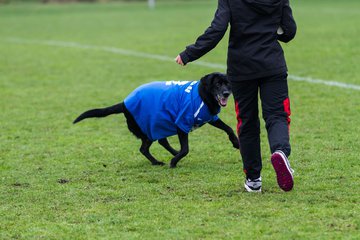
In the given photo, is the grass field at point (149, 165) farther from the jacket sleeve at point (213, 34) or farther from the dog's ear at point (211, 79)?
the jacket sleeve at point (213, 34)

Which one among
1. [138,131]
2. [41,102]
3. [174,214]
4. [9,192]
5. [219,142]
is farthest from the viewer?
[41,102]

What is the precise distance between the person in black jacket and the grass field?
0.63 m

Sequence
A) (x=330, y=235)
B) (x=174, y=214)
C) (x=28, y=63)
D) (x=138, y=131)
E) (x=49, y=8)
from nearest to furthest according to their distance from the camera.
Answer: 1. (x=330, y=235)
2. (x=174, y=214)
3. (x=138, y=131)
4. (x=28, y=63)
5. (x=49, y=8)

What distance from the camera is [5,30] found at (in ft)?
92.2

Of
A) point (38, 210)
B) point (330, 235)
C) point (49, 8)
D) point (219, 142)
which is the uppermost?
point (330, 235)

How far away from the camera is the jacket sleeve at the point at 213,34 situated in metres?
6.43

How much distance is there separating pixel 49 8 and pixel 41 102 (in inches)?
1087

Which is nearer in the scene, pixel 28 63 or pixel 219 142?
pixel 219 142

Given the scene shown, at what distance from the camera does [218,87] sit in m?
7.64

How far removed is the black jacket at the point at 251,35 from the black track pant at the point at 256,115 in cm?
12

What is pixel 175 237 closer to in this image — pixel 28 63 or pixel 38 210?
pixel 38 210

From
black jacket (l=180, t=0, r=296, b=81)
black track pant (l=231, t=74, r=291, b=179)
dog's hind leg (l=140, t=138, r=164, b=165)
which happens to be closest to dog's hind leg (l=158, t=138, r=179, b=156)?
dog's hind leg (l=140, t=138, r=164, b=165)

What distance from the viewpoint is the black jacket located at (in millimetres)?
6414

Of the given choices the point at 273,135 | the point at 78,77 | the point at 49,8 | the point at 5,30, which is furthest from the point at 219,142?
the point at 49,8
